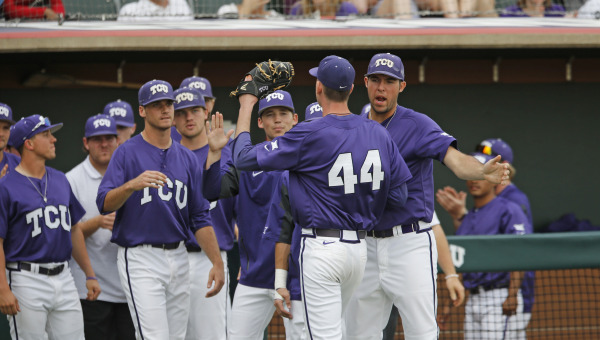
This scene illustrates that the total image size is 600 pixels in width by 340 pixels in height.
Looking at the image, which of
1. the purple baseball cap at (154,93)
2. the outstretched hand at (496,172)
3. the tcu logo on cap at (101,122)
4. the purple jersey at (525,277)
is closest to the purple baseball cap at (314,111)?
the purple baseball cap at (154,93)

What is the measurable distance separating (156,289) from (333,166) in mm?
1574

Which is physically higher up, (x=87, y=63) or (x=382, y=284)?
(x=87, y=63)

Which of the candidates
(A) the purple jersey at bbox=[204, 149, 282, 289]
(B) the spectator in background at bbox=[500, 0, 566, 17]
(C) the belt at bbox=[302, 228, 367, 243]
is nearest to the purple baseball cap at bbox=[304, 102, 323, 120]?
(A) the purple jersey at bbox=[204, 149, 282, 289]

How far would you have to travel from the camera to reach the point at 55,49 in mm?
7555

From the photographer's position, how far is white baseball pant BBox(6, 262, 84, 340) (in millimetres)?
5367

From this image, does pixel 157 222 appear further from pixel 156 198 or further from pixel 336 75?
pixel 336 75

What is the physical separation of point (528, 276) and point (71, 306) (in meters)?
3.68

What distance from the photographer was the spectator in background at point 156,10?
28.4 ft

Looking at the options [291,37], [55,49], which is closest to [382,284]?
[291,37]

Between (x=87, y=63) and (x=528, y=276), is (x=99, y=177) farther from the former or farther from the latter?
(x=528, y=276)

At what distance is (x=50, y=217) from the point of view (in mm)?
5480

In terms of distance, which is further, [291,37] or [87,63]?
[87,63]

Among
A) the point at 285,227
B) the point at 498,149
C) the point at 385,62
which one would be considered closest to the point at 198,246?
the point at 285,227

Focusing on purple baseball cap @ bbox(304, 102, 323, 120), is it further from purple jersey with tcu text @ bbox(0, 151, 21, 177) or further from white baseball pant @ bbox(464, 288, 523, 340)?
white baseball pant @ bbox(464, 288, 523, 340)
